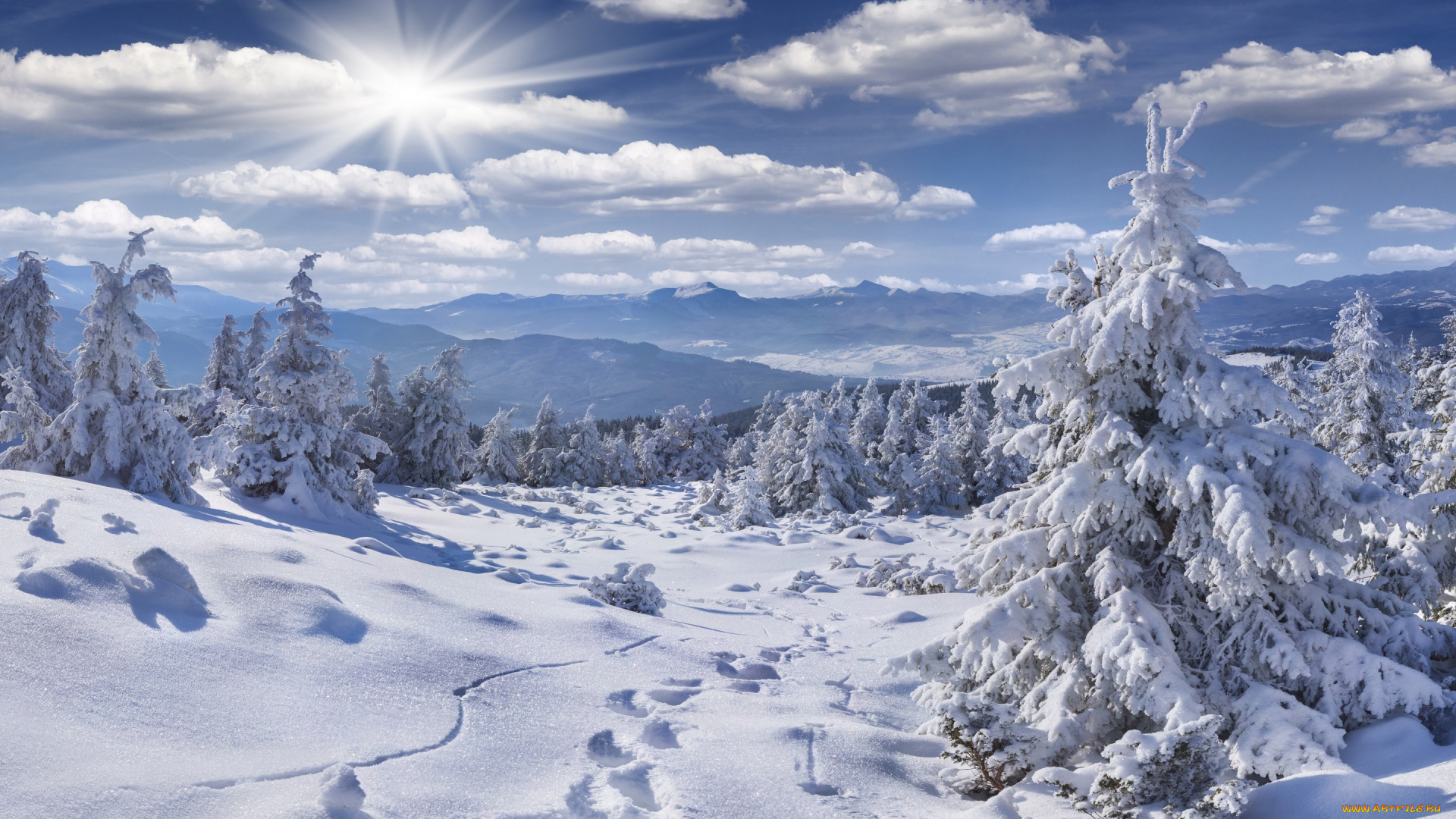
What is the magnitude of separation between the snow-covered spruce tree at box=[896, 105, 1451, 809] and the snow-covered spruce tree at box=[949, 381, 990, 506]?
36371 mm

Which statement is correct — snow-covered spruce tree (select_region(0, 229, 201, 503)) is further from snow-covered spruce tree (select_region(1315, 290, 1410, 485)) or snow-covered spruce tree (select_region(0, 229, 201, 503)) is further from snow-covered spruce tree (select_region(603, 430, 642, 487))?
snow-covered spruce tree (select_region(603, 430, 642, 487))

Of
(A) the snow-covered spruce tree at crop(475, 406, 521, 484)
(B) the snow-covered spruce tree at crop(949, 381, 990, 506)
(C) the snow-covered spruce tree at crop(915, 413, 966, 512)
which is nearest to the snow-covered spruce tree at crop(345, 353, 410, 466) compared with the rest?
(A) the snow-covered spruce tree at crop(475, 406, 521, 484)

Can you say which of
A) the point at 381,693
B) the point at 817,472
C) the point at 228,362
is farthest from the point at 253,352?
the point at 381,693

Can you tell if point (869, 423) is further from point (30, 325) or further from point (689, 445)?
point (30, 325)

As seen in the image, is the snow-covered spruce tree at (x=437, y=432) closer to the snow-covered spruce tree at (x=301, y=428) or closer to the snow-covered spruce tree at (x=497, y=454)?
the snow-covered spruce tree at (x=497, y=454)

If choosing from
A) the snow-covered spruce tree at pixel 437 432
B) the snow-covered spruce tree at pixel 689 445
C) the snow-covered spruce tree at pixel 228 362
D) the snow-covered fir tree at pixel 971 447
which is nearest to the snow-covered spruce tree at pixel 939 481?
the snow-covered fir tree at pixel 971 447

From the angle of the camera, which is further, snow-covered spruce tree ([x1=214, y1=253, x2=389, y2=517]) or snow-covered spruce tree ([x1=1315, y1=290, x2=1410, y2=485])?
snow-covered spruce tree ([x1=1315, y1=290, x2=1410, y2=485])

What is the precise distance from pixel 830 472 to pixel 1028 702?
1331 inches

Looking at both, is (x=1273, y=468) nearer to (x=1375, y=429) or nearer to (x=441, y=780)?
(x=441, y=780)

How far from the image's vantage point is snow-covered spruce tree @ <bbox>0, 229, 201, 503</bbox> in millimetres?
15781

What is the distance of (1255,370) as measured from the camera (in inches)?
263

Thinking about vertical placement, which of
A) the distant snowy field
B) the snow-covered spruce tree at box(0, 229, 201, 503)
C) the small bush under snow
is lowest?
the small bush under snow

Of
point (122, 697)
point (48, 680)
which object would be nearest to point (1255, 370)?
point (122, 697)

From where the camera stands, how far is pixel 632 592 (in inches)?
513
